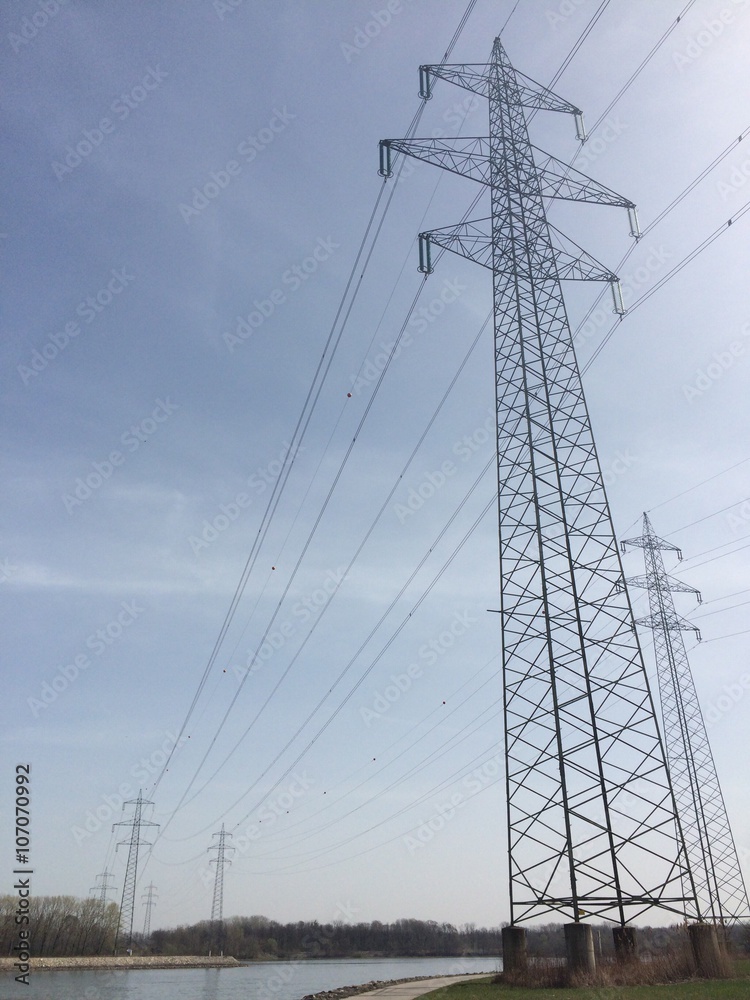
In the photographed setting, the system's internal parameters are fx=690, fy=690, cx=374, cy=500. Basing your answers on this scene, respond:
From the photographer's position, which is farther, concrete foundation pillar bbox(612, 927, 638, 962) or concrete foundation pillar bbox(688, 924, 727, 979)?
concrete foundation pillar bbox(612, 927, 638, 962)

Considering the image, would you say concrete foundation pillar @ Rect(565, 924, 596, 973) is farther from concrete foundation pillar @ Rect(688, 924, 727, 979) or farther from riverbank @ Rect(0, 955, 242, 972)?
riverbank @ Rect(0, 955, 242, 972)

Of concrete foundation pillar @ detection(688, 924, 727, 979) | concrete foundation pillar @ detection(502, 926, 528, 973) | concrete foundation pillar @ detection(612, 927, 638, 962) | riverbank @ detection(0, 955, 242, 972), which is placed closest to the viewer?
concrete foundation pillar @ detection(688, 924, 727, 979)

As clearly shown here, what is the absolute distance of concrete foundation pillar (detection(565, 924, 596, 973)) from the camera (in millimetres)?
15484

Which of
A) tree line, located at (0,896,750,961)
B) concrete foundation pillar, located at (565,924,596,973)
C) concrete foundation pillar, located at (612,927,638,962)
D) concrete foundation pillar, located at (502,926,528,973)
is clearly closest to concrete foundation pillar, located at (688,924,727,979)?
concrete foundation pillar, located at (612,927,638,962)

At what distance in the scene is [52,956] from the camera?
86875 mm

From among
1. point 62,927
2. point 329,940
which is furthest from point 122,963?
point 329,940

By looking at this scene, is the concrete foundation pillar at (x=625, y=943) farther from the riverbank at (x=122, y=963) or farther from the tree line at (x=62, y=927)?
the tree line at (x=62, y=927)

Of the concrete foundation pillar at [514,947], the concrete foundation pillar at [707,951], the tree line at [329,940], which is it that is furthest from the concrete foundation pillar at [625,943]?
the tree line at [329,940]

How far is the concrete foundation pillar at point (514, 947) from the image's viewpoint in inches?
698

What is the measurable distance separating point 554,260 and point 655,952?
19.6 metres

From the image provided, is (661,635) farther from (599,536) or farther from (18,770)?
(18,770)

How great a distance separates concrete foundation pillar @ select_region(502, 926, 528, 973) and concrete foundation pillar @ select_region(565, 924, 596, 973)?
2.19m

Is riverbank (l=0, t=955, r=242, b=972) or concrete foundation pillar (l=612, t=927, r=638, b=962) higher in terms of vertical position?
concrete foundation pillar (l=612, t=927, r=638, b=962)

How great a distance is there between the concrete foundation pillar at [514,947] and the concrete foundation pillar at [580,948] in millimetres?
2190
